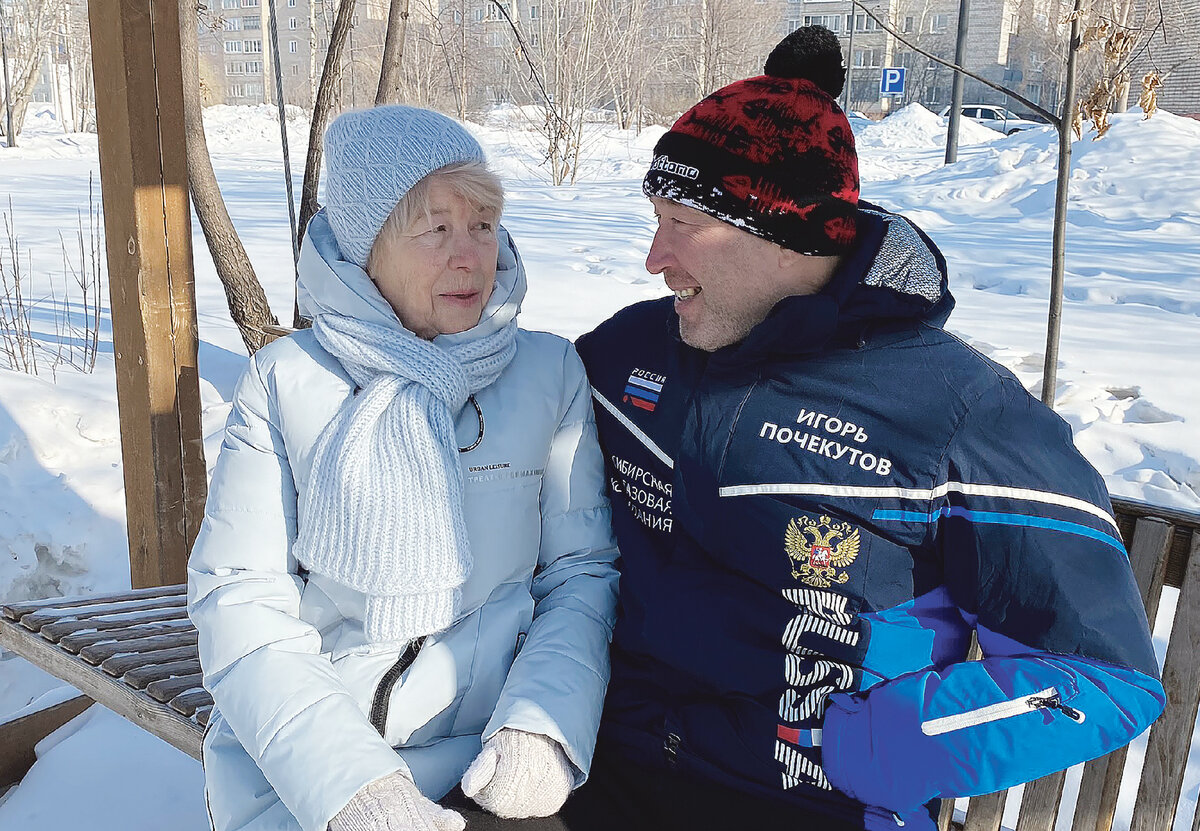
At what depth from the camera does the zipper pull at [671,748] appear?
6.15 ft

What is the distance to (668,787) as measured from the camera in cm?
187

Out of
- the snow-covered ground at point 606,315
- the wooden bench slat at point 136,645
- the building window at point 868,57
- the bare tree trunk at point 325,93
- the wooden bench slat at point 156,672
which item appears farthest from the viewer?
the building window at point 868,57

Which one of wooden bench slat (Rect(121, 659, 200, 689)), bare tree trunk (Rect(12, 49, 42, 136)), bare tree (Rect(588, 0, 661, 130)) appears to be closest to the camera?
wooden bench slat (Rect(121, 659, 200, 689))

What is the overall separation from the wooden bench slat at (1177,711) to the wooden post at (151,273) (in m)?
2.89

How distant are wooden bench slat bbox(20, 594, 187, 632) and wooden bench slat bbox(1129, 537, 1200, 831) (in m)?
2.52

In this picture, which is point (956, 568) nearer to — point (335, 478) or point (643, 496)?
point (643, 496)

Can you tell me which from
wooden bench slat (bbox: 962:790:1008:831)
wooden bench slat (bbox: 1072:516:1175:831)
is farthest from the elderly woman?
wooden bench slat (bbox: 1072:516:1175:831)

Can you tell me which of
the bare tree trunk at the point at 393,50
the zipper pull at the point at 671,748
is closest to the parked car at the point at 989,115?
the bare tree trunk at the point at 393,50

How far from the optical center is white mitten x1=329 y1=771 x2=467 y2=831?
1.59 meters

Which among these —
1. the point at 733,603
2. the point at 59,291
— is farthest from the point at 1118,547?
the point at 59,291

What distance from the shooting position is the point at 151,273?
10.6ft

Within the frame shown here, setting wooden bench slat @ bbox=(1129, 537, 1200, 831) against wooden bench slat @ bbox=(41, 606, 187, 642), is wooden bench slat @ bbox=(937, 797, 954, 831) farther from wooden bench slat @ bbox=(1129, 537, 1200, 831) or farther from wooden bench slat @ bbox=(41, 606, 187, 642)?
wooden bench slat @ bbox=(41, 606, 187, 642)

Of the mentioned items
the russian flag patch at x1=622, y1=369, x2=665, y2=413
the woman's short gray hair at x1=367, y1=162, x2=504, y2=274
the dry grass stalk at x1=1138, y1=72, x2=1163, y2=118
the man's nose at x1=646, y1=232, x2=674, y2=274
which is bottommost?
the russian flag patch at x1=622, y1=369, x2=665, y2=413

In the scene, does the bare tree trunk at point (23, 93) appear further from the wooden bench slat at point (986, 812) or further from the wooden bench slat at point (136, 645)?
the wooden bench slat at point (986, 812)
